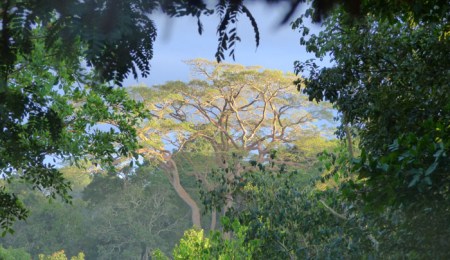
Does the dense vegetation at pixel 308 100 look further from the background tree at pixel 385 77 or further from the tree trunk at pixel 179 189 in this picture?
the tree trunk at pixel 179 189

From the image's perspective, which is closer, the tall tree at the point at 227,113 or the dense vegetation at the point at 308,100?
the dense vegetation at the point at 308,100

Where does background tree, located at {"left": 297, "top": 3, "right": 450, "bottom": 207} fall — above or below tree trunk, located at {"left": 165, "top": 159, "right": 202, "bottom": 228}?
below

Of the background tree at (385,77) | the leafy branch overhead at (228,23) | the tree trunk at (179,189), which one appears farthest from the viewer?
the tree trunk at (179,189)

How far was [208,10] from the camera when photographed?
181 centimetres

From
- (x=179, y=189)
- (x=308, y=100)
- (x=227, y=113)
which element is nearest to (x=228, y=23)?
(x=308, y=100)

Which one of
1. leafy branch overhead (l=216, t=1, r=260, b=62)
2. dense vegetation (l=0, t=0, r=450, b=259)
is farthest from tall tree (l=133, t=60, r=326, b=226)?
leafy branch overhead (l=216, t=1, r=260, b=62)

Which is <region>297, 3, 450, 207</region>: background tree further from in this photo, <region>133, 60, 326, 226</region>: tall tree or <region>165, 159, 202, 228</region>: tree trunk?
<region>165, 159, 202, 228</region>: tree trunk

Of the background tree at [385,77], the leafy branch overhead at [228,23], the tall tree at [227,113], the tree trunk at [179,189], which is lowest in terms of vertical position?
the leafy branch overhead at [228,23]

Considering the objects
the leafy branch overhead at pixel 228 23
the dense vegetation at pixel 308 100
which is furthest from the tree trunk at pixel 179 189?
the leafy branch overhead at pixel 228 23

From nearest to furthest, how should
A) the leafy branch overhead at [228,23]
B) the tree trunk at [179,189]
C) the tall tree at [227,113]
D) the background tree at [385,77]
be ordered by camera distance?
the leafy branch overhead at [228,23] < the background tree at [385,77] < the tall tree at [227,113] < the tree trunk at [179,189]

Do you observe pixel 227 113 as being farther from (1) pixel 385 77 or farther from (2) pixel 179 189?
(1) pixel 385 77

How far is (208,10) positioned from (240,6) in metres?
0.08

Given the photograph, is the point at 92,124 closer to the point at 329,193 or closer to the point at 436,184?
the point at 329,193

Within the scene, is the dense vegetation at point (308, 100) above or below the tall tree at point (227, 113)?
below
